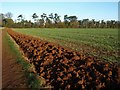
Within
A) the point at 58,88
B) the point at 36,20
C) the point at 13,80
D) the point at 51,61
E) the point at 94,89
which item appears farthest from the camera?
the point at 36,20

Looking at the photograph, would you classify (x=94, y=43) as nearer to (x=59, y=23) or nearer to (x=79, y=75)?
(x=79, y=75)

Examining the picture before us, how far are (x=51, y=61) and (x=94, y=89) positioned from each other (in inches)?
197

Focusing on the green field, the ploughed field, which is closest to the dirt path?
the ploughed field

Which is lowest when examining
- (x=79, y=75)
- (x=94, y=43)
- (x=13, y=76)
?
(x=13, y=76)

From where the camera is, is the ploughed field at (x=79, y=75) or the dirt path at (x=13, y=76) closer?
the ploughed field at (x=79, y=75)

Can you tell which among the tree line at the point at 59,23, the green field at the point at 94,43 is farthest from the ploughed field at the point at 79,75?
the tree line at the point at 59,23

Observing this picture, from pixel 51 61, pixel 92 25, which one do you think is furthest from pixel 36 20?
pixel 51 61

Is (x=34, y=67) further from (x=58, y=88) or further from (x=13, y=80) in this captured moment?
(x=58, y=88)

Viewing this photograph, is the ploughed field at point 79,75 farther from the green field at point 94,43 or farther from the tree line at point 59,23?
the tree line at point 59,23

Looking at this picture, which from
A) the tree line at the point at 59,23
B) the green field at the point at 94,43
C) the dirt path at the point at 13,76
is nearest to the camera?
the dirt path at the point at 13,76

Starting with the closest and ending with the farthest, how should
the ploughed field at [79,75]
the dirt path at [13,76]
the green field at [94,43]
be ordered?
1. the ploughed field at [79,75]
2. the dirt path at [13,76]
3. the green field at [94,43]

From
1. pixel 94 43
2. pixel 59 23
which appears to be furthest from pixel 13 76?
pixel 59 23

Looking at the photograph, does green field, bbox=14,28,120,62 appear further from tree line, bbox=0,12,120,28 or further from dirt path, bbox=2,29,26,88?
tree line, bbox=0,12,120,28

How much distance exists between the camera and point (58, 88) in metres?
9.24
